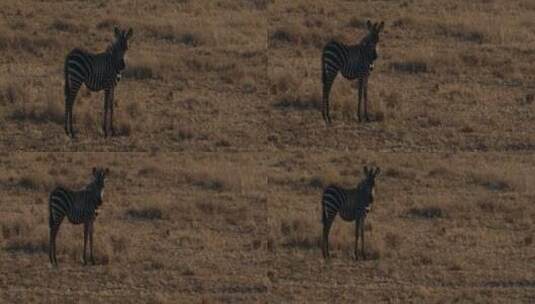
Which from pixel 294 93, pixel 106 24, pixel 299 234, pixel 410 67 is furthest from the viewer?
pixel 106 24

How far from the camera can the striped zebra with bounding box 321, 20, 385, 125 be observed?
4138 centimetres

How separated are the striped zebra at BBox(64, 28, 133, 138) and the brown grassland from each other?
0.64 m

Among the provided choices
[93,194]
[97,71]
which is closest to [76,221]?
[93,194]

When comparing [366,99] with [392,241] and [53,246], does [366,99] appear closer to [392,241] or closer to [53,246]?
[392,241]

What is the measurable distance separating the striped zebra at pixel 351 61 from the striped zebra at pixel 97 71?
352 cm

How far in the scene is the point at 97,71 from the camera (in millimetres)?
40562

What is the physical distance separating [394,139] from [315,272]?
321cm

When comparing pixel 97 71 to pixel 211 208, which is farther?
pixel 211 208

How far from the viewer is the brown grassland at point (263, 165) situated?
40.1m

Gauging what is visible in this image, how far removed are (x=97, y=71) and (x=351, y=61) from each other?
13.6 feet

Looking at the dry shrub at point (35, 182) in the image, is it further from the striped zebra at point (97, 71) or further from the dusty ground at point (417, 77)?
the dusty ground at point (417, 77)

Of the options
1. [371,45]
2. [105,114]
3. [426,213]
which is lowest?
[426,213]

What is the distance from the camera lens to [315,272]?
132ft

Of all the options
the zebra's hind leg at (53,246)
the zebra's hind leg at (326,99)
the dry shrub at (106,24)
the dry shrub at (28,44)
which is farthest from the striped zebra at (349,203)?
the dry shrub at (106,24)
